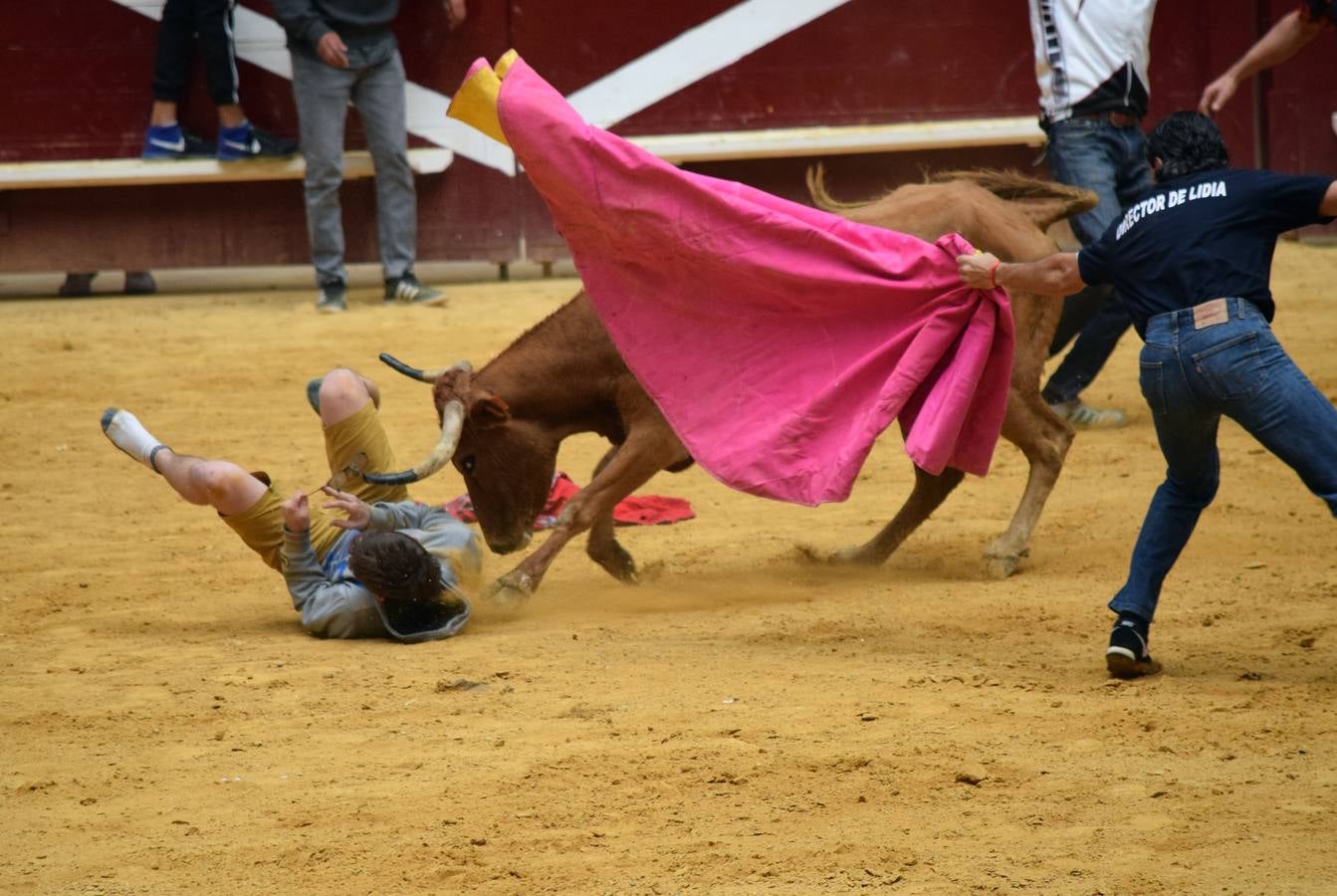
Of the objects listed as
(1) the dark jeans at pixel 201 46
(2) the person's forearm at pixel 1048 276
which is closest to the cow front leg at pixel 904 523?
(2) the person's forearm at pixel 1048 276

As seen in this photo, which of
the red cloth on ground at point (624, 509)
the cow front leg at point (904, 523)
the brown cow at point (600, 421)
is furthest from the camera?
the red cloth on ground at point (624, 509)

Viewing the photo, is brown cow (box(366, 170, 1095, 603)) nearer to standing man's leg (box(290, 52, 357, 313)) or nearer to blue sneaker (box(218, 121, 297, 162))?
standing man's leg (box(290, 52, 357, 313))

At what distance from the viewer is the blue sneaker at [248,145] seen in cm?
1082

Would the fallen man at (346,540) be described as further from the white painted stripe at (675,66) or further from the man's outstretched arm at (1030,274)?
the white painted stripe at (675,66)

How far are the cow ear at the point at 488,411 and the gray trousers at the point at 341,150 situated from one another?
16.5ft

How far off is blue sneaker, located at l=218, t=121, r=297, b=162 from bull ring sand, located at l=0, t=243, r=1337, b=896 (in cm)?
410

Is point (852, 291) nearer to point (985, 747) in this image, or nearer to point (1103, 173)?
point (985, 747)

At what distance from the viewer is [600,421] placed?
5883 millimetres

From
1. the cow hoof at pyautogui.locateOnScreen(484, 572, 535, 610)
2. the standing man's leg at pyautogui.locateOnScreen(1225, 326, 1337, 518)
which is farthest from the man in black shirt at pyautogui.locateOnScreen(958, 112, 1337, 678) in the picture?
the cow hoof at pyautogui.locateOnScreen(484, 572, 535, 610)

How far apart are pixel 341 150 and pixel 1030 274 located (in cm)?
665

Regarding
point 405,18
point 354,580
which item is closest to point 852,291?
point 354,580

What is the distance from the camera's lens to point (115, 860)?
3.41 meters

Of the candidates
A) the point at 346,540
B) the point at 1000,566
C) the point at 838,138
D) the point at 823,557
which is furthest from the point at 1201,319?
the point at 838,138

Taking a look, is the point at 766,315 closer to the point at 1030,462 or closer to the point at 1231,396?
the point at 1030,462
